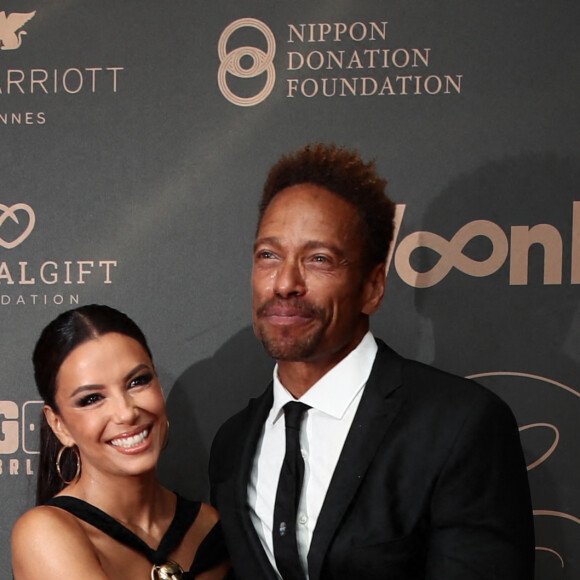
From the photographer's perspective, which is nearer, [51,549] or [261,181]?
[51,549]

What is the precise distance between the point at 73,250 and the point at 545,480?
1704 millimetres

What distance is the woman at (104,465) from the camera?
1.93 metres

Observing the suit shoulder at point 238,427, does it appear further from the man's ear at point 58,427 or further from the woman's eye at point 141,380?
the man's ear at point 58,427

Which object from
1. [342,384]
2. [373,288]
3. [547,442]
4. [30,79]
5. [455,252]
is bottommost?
[547,442]

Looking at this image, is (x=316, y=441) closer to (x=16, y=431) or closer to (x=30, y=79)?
→ (x=16, y=431)

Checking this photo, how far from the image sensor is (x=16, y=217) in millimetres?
2814

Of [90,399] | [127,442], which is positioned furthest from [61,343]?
[127,442]

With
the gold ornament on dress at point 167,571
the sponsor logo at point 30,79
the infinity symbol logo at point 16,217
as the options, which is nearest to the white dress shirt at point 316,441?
the gold ornament on dress at point 167,571

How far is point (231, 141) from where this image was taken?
2738mm

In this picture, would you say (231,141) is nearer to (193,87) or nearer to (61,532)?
(193,87)

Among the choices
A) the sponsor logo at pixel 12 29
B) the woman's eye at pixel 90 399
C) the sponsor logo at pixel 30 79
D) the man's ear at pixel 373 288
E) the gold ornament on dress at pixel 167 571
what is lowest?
the gold ornament on dress at pixel 167 571

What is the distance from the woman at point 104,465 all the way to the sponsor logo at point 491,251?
95 cm

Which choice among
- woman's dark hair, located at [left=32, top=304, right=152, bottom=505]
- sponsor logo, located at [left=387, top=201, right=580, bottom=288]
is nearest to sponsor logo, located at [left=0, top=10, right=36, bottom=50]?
woman's dark hair, located at [left=32, top=304, right=152, bottom=505]

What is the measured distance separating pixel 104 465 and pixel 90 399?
0.57 ft
